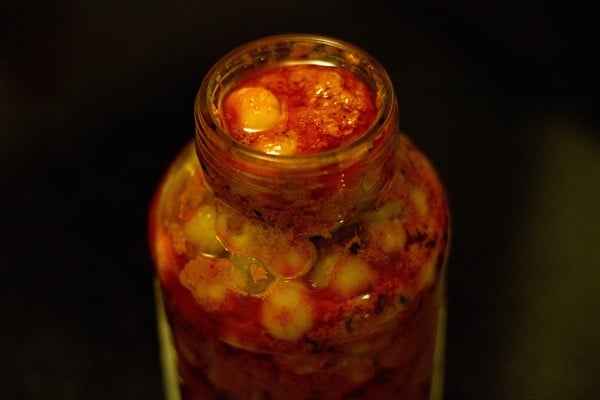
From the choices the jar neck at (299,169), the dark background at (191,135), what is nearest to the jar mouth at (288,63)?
the jar neck at (299,169)

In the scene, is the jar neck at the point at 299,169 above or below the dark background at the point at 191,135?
above

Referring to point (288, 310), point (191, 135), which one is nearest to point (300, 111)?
point (288, 310)

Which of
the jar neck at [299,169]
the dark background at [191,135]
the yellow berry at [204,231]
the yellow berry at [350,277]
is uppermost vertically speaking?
the jar neck at [299,169]

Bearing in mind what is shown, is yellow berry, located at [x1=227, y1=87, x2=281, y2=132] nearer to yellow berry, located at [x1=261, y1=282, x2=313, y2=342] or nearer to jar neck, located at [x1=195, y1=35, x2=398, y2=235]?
jar neck, located at [x1=195, y1=35, x2=398, y2=235]

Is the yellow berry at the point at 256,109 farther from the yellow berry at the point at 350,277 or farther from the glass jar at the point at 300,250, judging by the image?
the yellow berry at the point at 350,277

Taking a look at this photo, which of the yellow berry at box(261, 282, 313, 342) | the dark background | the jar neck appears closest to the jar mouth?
the jar neck

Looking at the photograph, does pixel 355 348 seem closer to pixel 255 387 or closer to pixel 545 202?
pixel 255 387

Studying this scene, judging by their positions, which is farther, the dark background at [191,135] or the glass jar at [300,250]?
the dark background at [191,135]
